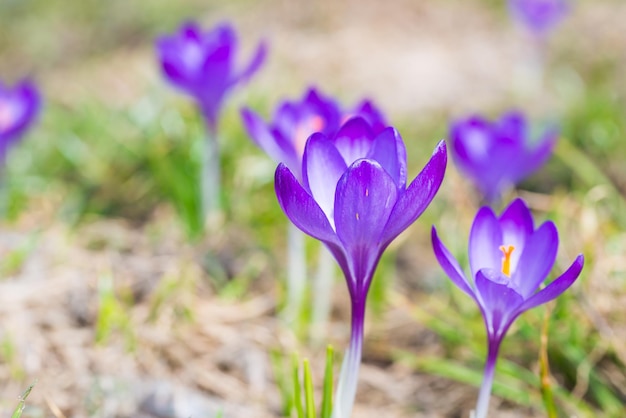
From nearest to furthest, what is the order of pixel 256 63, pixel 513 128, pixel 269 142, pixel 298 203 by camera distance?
1. pixel 298 203
2. pixel 269 142
3. pixel 256 63
4. pixel 513 128

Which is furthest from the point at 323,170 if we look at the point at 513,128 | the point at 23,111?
the point at 23,111

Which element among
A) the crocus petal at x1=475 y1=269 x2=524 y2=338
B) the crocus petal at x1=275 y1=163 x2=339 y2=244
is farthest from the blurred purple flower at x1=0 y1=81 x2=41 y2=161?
the crocus petal at x1=475 y1=269 x2=524 y2=338

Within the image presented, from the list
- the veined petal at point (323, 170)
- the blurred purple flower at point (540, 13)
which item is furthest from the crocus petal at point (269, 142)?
the blurred purple flower at point (540, 13)

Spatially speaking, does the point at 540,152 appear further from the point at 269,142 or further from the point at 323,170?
the point at 323,170

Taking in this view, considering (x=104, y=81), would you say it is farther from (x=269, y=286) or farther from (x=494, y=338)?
(x=494, y=338)

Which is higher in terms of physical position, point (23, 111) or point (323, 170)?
point (23, 111)
